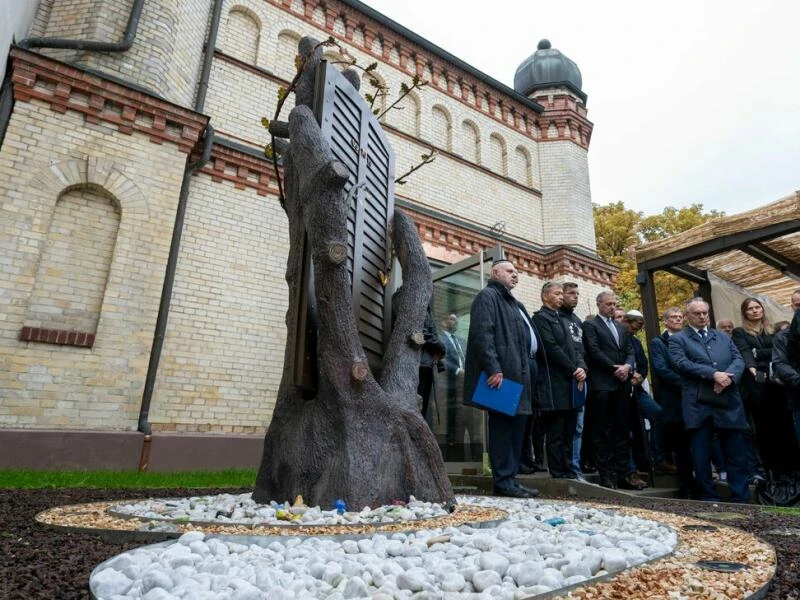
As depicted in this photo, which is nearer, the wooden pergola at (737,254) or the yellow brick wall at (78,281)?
the yellow brick wall at (78,281)

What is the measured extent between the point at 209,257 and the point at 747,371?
7.18m

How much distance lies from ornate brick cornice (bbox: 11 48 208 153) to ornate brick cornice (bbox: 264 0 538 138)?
4862 mm

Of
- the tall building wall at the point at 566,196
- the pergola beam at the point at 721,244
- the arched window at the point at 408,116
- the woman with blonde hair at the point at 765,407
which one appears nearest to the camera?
the woman with blonde hair at the point at 765,407

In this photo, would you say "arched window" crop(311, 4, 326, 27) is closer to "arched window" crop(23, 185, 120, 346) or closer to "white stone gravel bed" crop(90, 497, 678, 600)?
"arched window" crop(23, 185, 120, 346)

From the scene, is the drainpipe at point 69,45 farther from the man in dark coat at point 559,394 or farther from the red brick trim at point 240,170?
the man in dark coat at point 559,394

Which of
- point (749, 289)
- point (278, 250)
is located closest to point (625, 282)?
point (749, 289)

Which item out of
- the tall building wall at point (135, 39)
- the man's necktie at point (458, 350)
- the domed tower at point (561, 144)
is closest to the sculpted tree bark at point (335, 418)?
the man's necktie at point (458, 350)

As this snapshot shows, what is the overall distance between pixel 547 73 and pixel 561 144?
2.47 metres

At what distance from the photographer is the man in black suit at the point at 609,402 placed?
502 cm

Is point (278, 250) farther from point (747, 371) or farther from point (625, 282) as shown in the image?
point (625, 282)

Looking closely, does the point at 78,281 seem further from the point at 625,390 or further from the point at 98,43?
the point at 625,390

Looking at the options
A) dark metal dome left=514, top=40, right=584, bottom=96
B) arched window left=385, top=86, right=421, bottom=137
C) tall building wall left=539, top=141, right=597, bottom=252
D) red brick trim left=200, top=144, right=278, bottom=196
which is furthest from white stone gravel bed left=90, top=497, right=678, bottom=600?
dark metal dome left=514, top=40, right=584, bottom=96

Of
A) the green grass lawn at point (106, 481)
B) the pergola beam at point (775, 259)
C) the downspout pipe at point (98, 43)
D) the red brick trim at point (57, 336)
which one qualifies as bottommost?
the green grass lawn at point (106, 481)

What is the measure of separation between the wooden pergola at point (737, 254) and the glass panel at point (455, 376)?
7.57 ft
